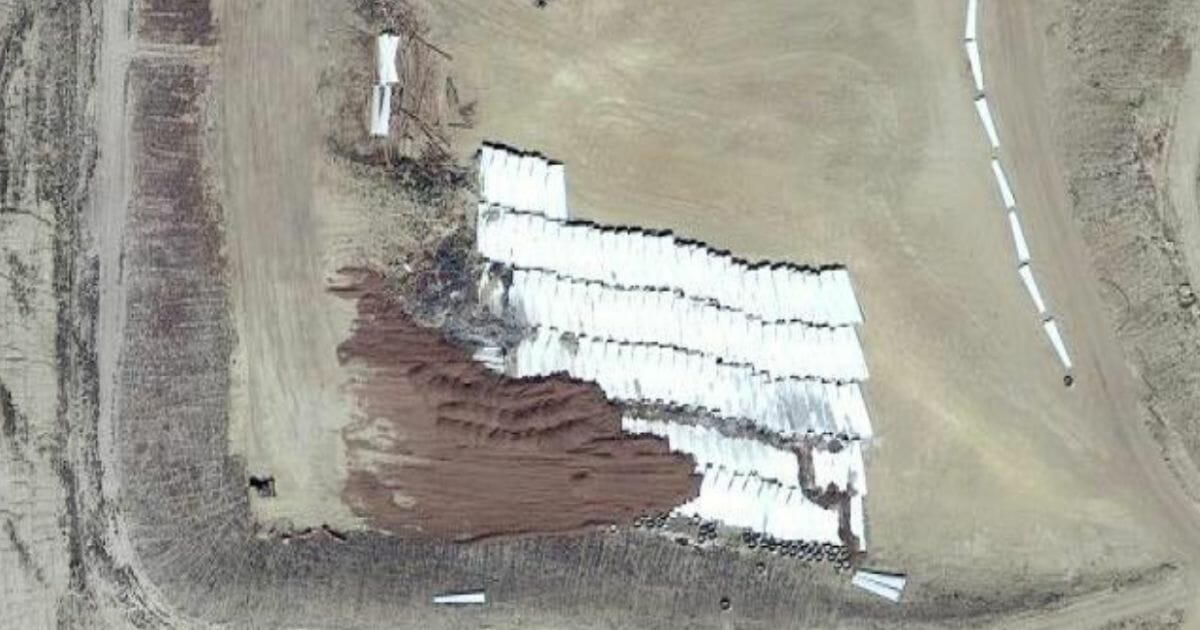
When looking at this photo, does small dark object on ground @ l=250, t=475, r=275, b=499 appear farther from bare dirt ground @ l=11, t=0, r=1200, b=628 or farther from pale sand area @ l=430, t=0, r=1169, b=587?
pale sand area @ l=430, t=0, r=1169, b=587

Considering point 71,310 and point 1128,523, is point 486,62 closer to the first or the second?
point 71,310

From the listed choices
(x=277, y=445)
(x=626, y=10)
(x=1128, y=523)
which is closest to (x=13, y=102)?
(x=277, y=445)

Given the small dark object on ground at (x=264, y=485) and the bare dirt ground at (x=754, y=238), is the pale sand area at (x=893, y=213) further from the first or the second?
the small dark object on ground at (x=264, y=485)

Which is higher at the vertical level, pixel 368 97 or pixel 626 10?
pixel 626 10

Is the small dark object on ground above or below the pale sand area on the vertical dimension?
below

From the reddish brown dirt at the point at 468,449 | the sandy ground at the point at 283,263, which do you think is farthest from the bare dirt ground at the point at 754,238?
the reddish brown dirt at the point at 468,449

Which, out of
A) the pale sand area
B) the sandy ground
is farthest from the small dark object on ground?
the pale sand area
